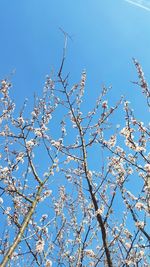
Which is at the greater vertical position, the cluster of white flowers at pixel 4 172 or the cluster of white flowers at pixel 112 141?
the cluster of white flowers at pixel 112 141

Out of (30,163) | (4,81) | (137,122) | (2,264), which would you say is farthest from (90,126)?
(2,264)

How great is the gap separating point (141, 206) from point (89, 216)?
5.56ft

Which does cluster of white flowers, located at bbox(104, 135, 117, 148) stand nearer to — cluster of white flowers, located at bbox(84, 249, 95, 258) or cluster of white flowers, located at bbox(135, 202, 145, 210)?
cluster of white flowers, located at bbox(135, 202, 145, 210)

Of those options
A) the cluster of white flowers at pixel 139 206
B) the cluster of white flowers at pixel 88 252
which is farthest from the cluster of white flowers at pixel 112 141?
the cluster of white flowers at pixel 88 252

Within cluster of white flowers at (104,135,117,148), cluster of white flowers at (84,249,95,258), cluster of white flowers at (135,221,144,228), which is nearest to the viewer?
cluster of white flowers at (135,221,144,228)

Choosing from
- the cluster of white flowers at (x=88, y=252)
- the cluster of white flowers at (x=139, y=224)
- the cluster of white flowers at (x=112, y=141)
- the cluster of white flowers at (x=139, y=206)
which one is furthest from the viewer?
the cluster of white flowers at (x=112, y=141)

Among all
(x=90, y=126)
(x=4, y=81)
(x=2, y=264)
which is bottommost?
(x=2, y=264)

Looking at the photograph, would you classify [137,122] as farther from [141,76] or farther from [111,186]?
[111,186]

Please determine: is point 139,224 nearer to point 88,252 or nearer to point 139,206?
point 139,206

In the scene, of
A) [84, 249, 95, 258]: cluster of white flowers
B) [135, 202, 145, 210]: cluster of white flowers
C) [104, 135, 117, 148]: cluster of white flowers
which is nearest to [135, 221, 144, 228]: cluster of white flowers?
[135, 202, 145, 210]: cluster of white flowers

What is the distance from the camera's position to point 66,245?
7.89 meters

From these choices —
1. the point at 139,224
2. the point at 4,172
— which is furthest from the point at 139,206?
the point at 4,172

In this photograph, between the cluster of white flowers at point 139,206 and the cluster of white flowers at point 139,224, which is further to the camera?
the cluster of white flowers at point 139,206

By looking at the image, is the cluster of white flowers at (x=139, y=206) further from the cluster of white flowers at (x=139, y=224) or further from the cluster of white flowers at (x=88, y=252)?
the cluster of white flowers at (x=88, y=252)
